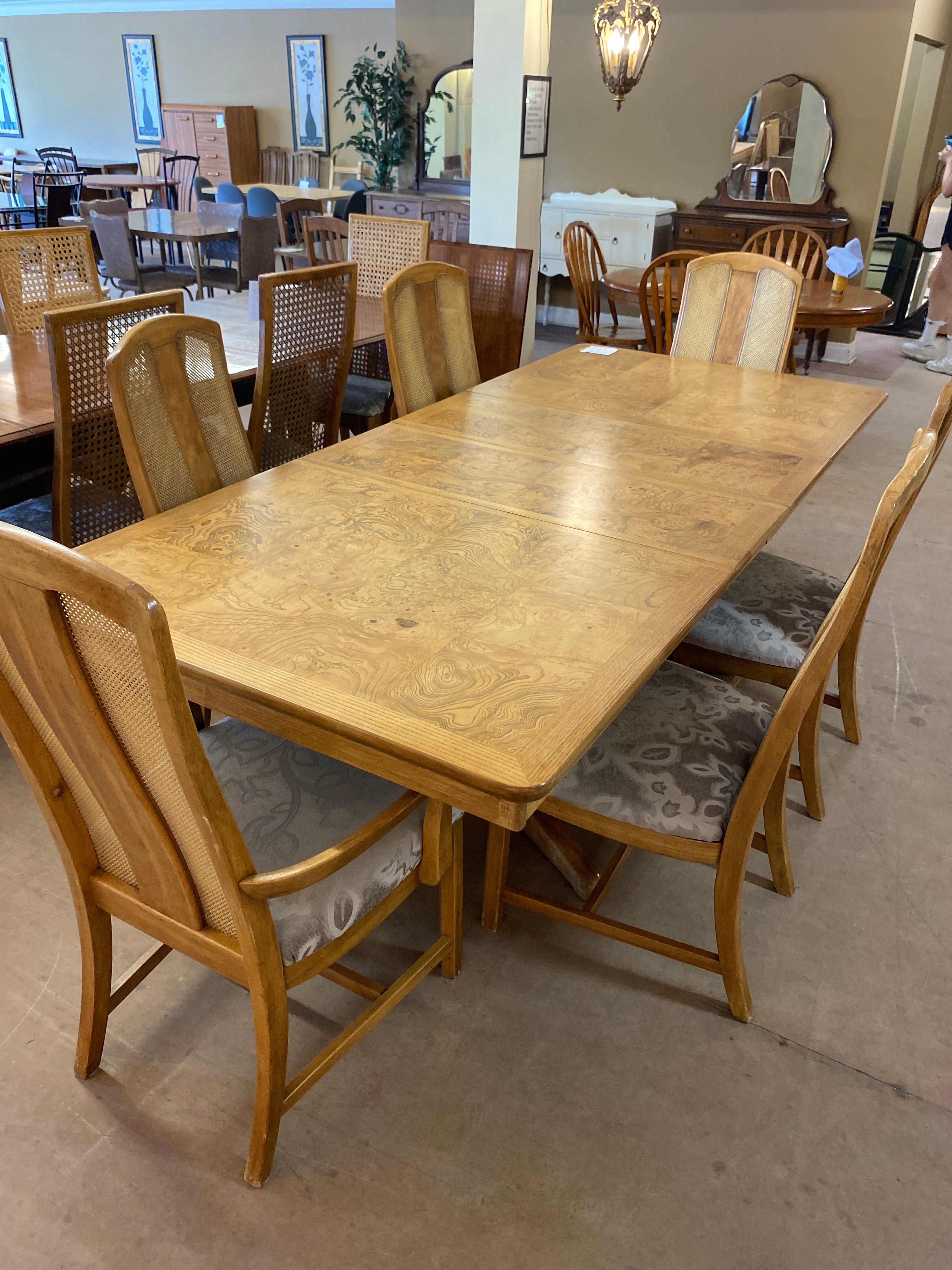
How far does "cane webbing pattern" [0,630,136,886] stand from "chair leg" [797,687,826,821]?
1375 millimetres

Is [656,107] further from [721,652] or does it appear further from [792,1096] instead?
[792,1096]

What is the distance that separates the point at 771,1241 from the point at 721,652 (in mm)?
1079

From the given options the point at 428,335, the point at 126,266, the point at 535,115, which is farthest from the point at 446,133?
the point at 428,335

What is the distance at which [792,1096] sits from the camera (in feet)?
4.86

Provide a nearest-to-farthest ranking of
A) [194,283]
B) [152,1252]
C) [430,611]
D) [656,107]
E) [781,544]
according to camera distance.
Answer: [152,1252], [430,611], [781,544], [656,107], [194,283]

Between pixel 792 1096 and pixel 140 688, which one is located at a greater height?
pixel 140 688

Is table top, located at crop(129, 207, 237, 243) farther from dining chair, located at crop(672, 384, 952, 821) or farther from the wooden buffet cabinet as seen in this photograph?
dining chair, located at crop(672, 384, 952, 821)

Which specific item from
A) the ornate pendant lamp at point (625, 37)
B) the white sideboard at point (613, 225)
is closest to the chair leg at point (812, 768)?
the ornate pendant lamp at point (625, 37)

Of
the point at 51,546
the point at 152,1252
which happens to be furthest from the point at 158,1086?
the point at 51,546

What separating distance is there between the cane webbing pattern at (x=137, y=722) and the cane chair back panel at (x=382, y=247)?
116 inches

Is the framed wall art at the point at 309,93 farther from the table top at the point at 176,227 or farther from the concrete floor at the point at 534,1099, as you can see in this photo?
the concrete floor at the point at 534,1099

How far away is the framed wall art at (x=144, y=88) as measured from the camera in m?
10.8

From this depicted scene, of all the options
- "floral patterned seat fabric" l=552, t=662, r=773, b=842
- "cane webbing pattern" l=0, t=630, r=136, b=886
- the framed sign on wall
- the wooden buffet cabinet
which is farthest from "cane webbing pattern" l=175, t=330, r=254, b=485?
the wooden buffet cabinet

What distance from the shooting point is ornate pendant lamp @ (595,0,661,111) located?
3.74 meters
